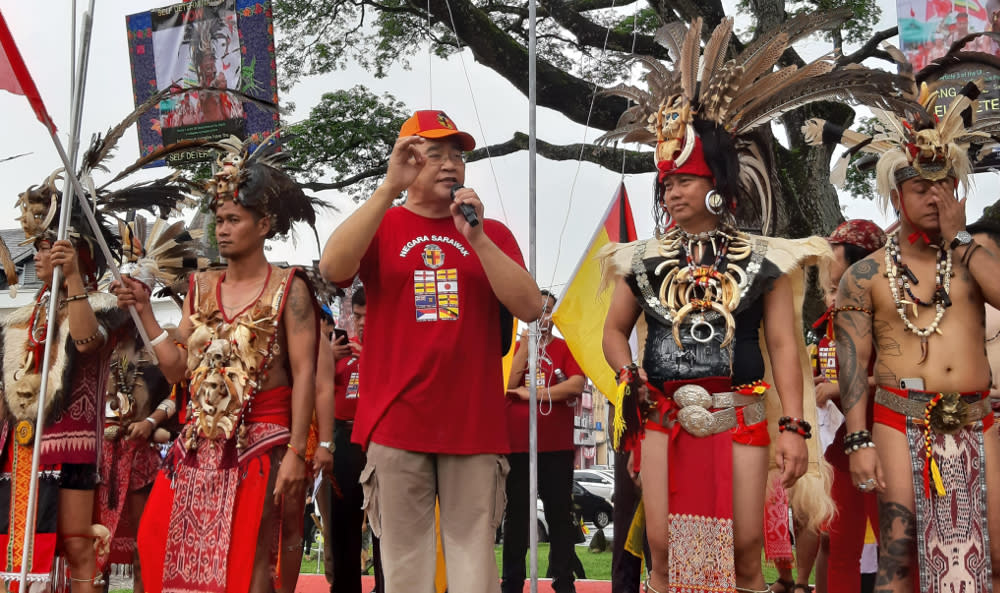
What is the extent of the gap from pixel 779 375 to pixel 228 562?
8.47ft

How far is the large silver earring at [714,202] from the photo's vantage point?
184 inches

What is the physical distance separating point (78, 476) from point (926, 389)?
4441mm

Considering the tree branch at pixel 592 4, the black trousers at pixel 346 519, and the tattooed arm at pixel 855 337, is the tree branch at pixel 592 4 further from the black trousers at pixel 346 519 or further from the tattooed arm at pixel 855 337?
the tattooed arm at pixel 855 337

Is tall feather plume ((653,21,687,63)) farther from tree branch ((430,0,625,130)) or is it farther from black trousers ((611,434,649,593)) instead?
tree branch ((430,0,625,130))

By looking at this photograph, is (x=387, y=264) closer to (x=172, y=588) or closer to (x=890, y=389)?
(x=172, y=588)

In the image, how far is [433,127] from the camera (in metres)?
4.65

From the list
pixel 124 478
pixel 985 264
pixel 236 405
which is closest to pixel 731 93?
pixel 985 264

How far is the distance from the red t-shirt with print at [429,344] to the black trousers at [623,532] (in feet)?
6.55

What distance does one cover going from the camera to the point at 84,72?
5598 mm

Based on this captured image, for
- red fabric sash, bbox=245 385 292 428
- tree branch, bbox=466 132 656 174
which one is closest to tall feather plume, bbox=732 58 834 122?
red fabric sash, bbox=245 385 292 428

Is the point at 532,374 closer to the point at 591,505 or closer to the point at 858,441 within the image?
the point at 858,441

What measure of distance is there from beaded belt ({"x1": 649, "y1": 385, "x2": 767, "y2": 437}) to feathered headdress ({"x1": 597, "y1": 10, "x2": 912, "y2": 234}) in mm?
891

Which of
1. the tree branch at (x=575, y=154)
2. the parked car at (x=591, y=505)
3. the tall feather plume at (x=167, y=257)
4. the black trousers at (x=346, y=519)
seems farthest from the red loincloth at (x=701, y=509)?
the parked car at (x=591, y=505)

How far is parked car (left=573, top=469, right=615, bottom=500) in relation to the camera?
19812mm
